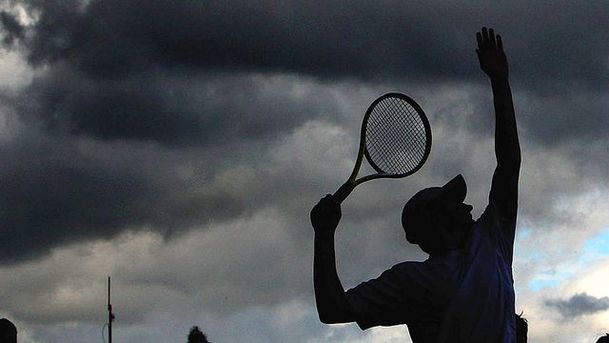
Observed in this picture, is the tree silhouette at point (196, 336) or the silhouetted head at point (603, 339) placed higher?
the tree silhouette at point (196, 336)

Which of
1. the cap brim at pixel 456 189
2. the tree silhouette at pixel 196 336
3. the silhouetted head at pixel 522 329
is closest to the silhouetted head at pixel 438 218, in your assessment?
the cap brim at pixel 456 189

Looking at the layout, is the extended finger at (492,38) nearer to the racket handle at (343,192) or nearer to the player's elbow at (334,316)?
the racket handle at (343,192)

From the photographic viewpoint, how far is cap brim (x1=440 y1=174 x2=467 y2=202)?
31.5 ft

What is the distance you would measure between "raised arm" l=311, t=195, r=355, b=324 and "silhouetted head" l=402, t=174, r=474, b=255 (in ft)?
1.67

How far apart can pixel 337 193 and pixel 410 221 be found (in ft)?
2.34

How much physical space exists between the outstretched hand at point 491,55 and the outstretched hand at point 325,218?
1337 mm

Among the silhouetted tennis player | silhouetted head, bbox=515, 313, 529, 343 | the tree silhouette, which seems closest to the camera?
the silhouetted tennis player

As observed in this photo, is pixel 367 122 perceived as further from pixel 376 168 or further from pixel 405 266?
pixel 405 266

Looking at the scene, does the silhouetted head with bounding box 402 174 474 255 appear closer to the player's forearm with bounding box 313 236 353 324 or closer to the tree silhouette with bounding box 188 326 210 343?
the player's forearm with bounding box 313 236 353 324

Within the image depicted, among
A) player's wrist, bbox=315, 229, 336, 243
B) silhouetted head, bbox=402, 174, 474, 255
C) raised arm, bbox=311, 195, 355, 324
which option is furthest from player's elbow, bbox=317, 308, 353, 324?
silhouetted head, bbox=402, 174, 474, 255

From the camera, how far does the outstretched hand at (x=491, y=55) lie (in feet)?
31.7

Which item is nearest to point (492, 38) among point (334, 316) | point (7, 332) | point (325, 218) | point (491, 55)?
point (491, 55)

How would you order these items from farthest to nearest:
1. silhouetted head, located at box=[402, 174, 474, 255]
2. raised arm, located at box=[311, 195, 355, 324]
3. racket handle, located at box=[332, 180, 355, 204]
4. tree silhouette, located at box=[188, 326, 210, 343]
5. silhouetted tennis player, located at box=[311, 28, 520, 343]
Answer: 1. tree silhouette, located at box=[188, 326, 210, 343]
2. racket handle, located at box=[332, 180, 355, 204]
3. silhouetted head, located at box=[402, 174, 474, 255]
4. raised arm, located at box=[311, 195, 355, 324]
5. silhouetted tennis player, located at box=[311, 28, 520, 343]

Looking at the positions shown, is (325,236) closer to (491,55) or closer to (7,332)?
(491,55)
